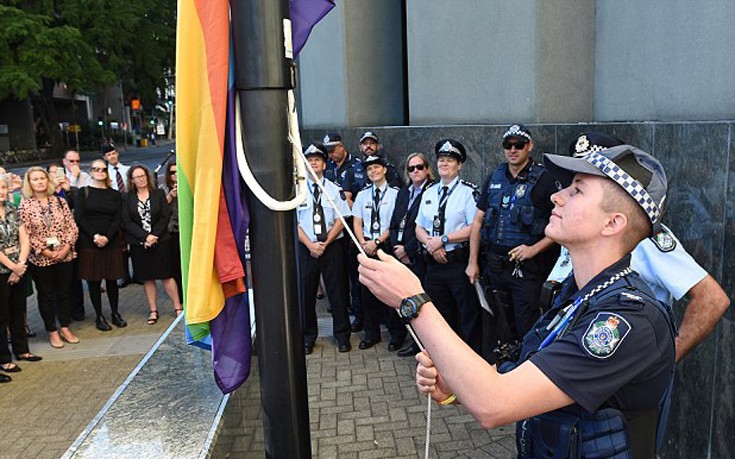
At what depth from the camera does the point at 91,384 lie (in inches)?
249

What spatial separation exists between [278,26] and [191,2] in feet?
0.99

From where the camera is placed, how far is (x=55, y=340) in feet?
24.4

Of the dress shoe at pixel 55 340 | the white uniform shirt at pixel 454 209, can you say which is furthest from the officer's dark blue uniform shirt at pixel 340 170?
the dress shoe at pixel 55 340

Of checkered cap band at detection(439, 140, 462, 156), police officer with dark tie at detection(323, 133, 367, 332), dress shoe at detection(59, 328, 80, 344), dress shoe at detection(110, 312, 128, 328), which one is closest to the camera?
checkered cap band at detection(439, 140, 462, 156)

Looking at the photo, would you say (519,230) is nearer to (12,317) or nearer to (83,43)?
(12,317)

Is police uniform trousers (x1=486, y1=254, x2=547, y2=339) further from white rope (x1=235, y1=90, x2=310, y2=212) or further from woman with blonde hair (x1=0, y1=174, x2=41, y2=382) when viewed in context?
woman with blonde hair (x1=0, y1=174, x2=41, y2=382)

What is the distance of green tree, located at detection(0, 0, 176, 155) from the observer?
30125 millimetres

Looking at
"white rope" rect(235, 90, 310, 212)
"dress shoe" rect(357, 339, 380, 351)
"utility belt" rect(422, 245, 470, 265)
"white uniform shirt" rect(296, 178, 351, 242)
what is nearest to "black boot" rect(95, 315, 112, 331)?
"white uniform shirt" rect(296, 178, 351, 242)

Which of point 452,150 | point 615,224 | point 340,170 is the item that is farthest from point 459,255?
point 615,224

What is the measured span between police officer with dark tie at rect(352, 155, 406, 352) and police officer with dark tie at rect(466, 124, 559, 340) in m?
1.69

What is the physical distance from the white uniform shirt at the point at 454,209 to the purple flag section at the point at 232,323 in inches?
149

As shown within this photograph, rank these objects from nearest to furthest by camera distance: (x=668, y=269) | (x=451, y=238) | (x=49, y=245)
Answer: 1. (x=668, y=269)
2. (x=451, y=238)
3. (x=49, y=245)

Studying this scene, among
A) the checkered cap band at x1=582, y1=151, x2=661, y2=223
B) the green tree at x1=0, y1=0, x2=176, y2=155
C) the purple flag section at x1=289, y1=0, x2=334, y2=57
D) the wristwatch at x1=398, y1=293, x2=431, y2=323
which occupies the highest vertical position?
the green tree at x1=0, y1=0, x2=176, y2=155

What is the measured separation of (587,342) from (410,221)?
4785mm
